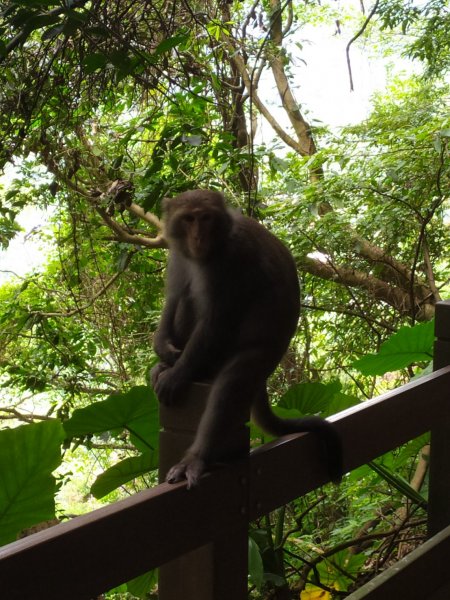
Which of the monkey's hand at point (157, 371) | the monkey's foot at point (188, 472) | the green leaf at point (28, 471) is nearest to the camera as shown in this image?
the monkey's foot at point (188, 472)

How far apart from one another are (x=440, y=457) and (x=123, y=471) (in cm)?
99

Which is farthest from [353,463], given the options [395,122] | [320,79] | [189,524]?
[320,79]

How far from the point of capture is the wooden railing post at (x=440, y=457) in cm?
214

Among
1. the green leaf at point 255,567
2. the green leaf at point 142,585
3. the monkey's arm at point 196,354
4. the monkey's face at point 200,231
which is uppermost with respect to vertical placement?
the monkey's face at point 200,231

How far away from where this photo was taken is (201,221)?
2.20 metres

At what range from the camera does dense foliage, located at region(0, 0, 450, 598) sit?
9.91 feet

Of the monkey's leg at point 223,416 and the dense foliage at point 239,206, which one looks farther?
the dense foliage at point 239,206

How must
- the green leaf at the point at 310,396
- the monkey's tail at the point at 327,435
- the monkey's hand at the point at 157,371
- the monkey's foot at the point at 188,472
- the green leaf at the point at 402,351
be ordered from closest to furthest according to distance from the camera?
the monkey's foot at the point at 188,472
the monkey's tail at the point at 327,435
the monkey's hand at the point at 157,371
the green leaf at the point at 310,396
the green leaf at the point at 402,351

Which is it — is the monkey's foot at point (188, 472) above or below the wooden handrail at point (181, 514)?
above

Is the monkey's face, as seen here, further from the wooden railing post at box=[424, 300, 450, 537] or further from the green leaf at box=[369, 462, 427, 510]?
the green leaf at box=[369, 462, 427, 510]

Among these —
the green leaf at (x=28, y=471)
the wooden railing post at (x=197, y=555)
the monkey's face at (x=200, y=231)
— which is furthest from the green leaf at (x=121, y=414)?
the monkey's face at (x=200, y=231)

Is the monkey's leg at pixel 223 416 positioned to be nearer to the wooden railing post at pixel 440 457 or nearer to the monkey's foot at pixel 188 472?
the monkey's foot at pixel 188 472

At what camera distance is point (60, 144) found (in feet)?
13.6

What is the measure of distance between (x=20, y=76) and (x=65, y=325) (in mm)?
2705
